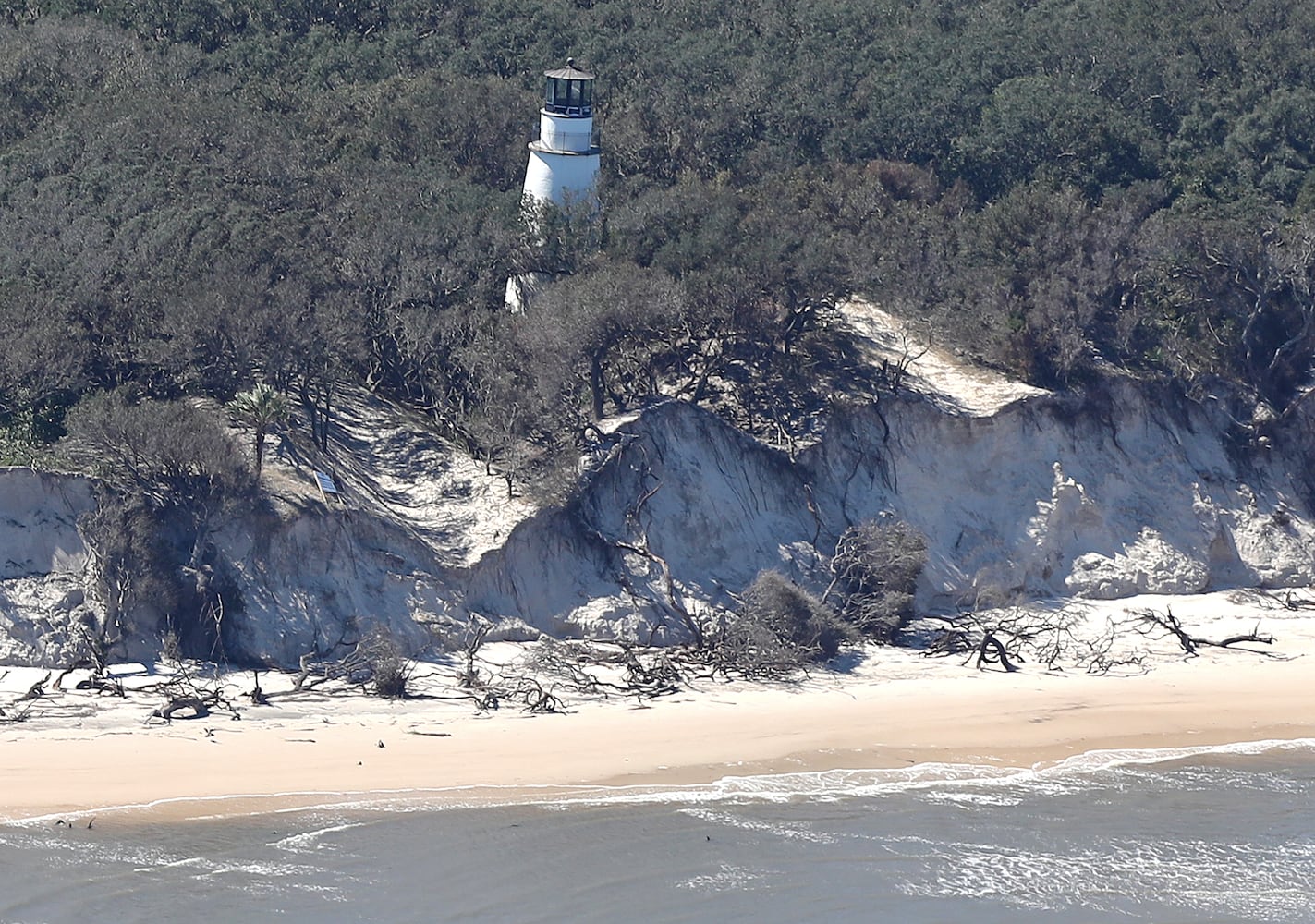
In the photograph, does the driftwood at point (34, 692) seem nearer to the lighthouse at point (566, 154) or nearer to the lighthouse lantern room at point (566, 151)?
the lighthouse at point (566, 154)

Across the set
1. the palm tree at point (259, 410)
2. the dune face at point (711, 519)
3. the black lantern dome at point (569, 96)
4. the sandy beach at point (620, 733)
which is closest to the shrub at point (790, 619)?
the sandy beach at point (620, 733)

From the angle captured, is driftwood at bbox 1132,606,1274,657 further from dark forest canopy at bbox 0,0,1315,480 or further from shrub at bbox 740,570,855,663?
shrub at bbox 740,570,855,663

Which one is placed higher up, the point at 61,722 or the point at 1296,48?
the point at 1296,48

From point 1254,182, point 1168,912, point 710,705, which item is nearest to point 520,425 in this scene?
point 710,705

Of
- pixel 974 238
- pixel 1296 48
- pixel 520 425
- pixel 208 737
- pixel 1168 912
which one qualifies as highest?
pixel 1296 48

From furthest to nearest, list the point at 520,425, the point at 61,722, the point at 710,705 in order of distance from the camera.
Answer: the point at 520,425 < the point at 710,705 < the point at 61,722

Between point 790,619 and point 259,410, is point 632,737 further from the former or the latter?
point 259,410

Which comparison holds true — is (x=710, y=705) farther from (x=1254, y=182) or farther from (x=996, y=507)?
(x=1254, y=182)
